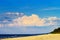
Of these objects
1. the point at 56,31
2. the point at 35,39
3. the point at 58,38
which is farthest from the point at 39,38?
the point at 56,31

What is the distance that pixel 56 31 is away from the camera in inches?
1074

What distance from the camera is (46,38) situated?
55.9 feet

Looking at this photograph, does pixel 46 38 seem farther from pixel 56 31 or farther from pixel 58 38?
pixel 56 31

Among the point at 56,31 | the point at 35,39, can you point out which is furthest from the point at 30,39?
the point at 56,31

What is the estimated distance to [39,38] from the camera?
17.2 m

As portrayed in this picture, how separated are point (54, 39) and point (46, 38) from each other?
2.70 ft

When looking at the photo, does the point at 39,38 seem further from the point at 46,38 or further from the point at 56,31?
the point at 56,31

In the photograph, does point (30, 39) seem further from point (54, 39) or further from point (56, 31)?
point (56, 31)

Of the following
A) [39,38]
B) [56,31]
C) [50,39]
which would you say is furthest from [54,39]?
[56,31]

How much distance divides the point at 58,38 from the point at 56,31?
412 inches

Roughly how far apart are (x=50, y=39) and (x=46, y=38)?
583 mm

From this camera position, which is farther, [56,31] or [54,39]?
[56,31]

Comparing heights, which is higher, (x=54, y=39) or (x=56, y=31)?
(x=56, y=31)

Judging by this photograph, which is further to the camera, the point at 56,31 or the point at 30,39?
the point at 56,31
